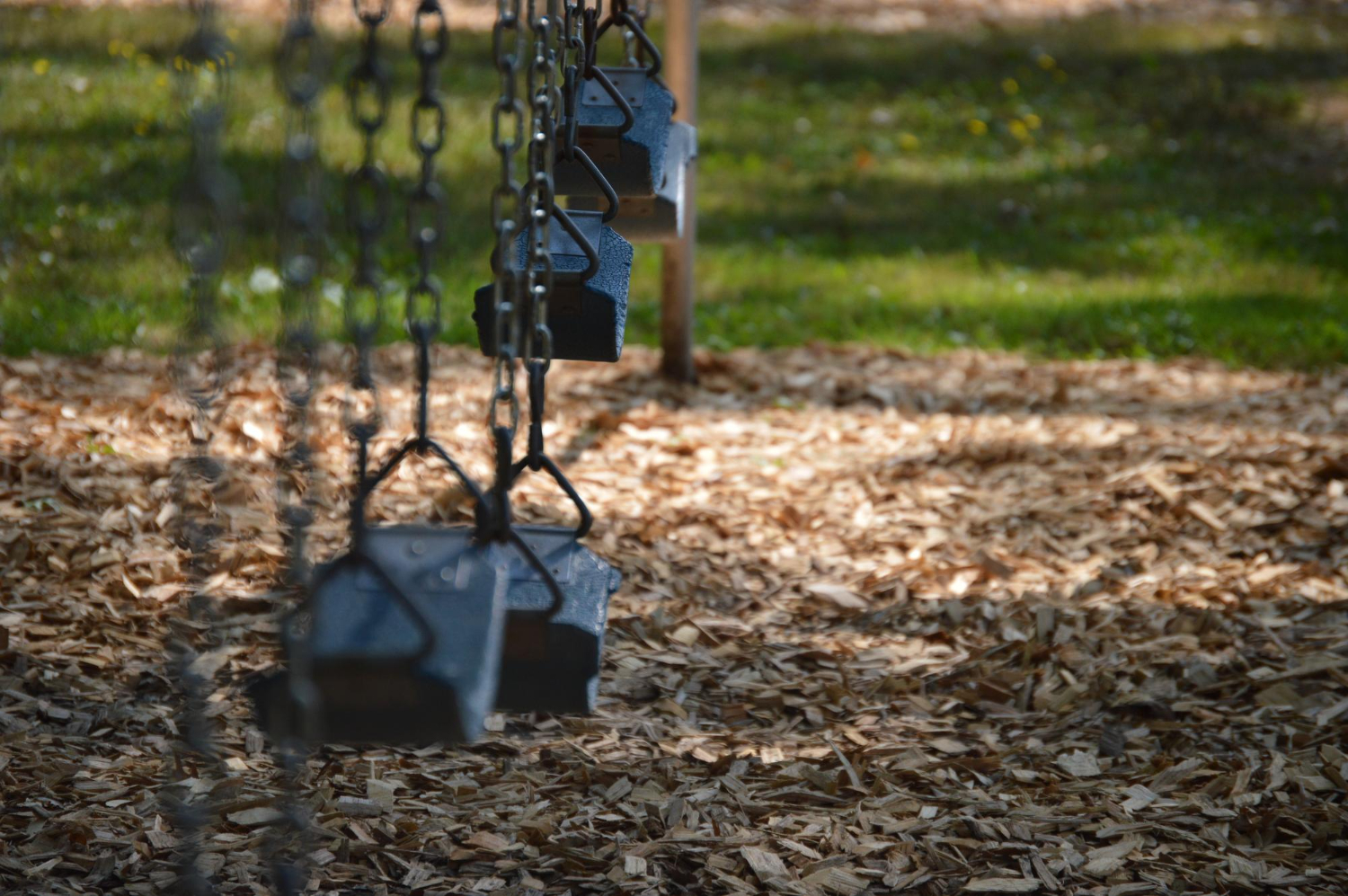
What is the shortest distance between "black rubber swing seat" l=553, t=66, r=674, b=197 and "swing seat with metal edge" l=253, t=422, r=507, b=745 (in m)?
1.10

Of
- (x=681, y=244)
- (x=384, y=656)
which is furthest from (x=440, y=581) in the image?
(x=681, y=244)

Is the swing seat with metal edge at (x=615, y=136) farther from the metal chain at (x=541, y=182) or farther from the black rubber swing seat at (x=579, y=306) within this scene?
the metal chain at (x=541, y=182)

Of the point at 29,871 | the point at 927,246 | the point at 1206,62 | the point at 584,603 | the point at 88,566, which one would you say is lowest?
the point at 29,871

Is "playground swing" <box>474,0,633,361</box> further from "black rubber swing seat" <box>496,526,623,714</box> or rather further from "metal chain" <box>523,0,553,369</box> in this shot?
"black rubber swing seat" <box>496,526,623,714</box>

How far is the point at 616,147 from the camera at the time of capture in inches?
105

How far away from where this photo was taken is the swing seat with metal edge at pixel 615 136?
2580mm

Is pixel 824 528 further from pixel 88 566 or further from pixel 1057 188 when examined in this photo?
pixel 1057 188

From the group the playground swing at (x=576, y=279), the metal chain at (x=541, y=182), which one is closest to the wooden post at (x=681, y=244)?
the playground swing at (x=576, y=279)

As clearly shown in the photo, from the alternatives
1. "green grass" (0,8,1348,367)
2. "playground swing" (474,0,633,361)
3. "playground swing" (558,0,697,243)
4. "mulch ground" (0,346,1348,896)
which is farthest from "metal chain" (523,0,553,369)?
"green grass" (0,8,1348,367)

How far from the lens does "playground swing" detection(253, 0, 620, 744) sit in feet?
4.93

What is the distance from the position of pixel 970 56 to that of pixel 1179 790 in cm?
977

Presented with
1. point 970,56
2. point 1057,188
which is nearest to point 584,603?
point 1057,188

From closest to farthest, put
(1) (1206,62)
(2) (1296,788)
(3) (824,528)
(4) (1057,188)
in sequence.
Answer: (2) (1296,788) → (3) (824,528) → (4) (1057,188) → (1) (1206,62)

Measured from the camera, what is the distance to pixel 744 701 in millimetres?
3551
